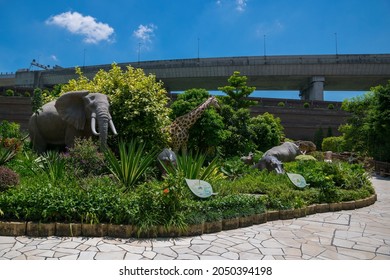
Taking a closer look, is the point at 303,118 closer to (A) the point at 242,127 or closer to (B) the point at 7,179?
(A) the point at 242,127

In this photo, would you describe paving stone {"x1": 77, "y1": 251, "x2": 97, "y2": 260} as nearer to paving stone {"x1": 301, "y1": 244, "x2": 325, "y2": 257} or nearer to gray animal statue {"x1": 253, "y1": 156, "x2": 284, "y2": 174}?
paving stone {"x1": 301, "y1": 244, "x2": 325, "y2": 257}

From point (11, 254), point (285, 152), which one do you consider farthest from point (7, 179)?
point (285, 152)

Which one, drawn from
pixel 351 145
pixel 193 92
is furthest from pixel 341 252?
pixel 351 145

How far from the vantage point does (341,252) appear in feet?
13.4

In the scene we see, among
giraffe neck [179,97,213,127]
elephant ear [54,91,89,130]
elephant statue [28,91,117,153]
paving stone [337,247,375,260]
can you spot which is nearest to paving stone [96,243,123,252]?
paving stone [337,247,375,260]

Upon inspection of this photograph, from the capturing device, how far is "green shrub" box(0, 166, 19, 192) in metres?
5.12

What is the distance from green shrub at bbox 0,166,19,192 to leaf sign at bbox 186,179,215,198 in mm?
2881

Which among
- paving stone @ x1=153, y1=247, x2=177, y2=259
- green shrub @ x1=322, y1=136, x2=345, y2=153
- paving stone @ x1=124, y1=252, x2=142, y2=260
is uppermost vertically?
green shrub @ x1=322, y1=136, x2=345, y2=153

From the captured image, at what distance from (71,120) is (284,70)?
33.7m

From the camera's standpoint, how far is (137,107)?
31.3ft

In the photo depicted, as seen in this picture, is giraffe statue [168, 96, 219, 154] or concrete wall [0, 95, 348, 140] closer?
giraffe statue [168, 96, 219, 154]

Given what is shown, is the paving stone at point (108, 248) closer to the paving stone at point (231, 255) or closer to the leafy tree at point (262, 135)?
the paving stone at point (231, 255)
